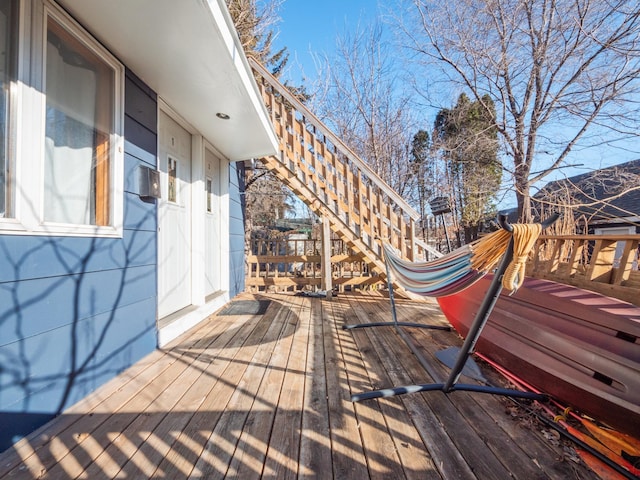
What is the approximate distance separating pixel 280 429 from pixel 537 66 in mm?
7528

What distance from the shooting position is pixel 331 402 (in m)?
1.62

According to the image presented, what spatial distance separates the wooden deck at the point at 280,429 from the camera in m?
1.17

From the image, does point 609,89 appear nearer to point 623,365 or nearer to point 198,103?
point 623,365

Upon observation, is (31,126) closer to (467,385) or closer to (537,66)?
(467,385)

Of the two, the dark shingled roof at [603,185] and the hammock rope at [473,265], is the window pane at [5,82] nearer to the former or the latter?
the hammock rope at [473,265]

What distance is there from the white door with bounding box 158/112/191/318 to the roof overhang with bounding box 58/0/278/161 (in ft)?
0.92

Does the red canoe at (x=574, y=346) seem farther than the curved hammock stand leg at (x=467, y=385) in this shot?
No

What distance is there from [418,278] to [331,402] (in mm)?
1010

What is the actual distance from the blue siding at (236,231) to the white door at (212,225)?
266 millimetres

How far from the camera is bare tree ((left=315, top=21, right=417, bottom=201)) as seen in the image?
8.04 m

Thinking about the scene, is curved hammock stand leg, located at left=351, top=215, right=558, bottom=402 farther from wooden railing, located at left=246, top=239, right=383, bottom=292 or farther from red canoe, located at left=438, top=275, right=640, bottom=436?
wooden railing, located at left=246, top=239, right=383, bottom=292

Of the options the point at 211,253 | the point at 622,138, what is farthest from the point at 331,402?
the point at 622,138

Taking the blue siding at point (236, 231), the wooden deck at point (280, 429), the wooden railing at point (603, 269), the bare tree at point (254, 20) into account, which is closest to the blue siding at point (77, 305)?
the wooden deck at point (280, 429)

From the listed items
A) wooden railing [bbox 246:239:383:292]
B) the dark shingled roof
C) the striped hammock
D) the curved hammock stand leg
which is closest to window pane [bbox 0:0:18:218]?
the curved hammock stand leg
